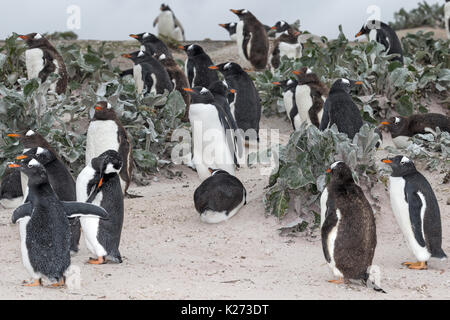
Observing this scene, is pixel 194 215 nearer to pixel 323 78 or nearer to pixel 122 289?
pixel 122 289

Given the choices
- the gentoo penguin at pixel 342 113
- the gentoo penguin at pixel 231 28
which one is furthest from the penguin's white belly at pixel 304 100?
the gentoo penguin at pixel 231 28

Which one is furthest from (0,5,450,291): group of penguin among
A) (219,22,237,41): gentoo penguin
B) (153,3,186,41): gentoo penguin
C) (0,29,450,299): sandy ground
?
(153,3,186,41): gentoo penguin

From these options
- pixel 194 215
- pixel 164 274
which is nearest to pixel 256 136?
pixel 194 215

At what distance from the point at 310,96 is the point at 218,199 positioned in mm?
3481

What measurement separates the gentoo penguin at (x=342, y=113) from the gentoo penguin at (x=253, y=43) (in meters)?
6.18

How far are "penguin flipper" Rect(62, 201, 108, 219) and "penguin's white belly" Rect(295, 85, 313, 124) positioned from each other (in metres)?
5.51

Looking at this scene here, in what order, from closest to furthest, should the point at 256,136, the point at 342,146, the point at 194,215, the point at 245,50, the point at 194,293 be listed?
the point at 194,293, the point at 342,146, the point at 194,215, the point at 256,136, the point at 245,50

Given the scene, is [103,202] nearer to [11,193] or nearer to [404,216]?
[11,193]

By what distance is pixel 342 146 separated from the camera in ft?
24.5

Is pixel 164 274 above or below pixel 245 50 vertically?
below

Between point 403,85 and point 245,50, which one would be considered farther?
point 245,50

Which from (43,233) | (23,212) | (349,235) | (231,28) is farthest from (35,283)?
(231,28)

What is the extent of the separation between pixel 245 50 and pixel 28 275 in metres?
10.2

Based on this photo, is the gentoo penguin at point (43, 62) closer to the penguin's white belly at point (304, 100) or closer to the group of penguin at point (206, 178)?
the group of penguin at point (206, 178)
